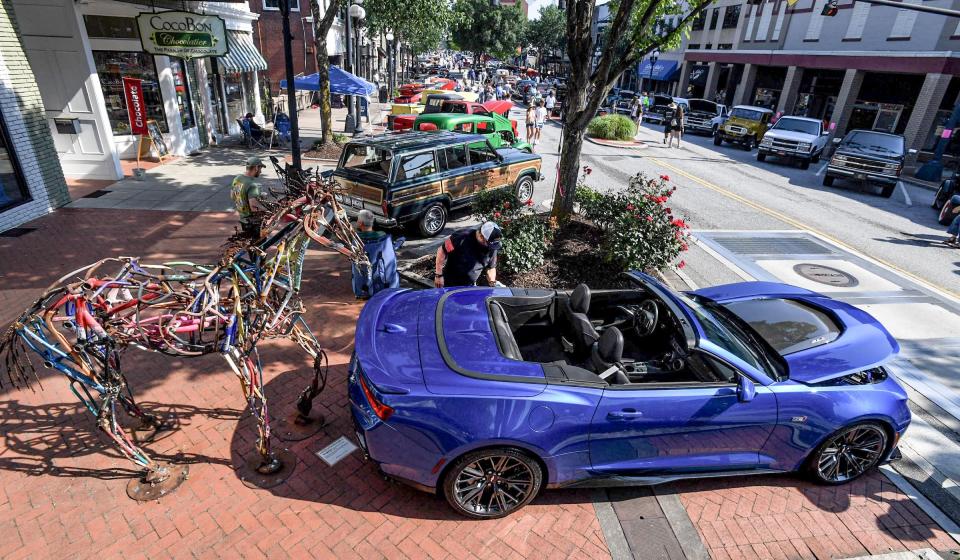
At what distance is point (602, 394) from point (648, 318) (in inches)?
52.8

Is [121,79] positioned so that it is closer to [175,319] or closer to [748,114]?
[175,319]

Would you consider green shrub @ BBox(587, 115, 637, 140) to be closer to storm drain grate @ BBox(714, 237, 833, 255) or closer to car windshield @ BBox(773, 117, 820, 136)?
car windshield @ BBox(773, 117, 820, 136)

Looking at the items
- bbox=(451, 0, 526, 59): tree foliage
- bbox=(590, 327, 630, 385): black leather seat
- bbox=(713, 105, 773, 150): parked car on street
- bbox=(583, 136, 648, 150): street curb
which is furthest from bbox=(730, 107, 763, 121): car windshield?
bbox=(451, 0, 526, 59): tree foliage

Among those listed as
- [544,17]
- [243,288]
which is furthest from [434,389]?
[544,17]

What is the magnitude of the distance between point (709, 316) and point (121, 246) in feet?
30.5

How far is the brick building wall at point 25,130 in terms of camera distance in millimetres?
9258

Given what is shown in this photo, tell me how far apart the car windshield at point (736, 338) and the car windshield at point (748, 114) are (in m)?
23.9

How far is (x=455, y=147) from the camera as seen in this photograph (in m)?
10.6

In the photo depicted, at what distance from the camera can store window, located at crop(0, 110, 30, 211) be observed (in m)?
9.48

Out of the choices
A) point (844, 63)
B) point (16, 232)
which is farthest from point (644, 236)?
point (844, 63)

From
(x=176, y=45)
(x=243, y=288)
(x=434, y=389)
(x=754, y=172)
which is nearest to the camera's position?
(x=434, y=389)

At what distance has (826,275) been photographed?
384 inches

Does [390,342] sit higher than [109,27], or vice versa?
[109,27]

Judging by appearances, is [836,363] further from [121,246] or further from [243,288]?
[121,246]
